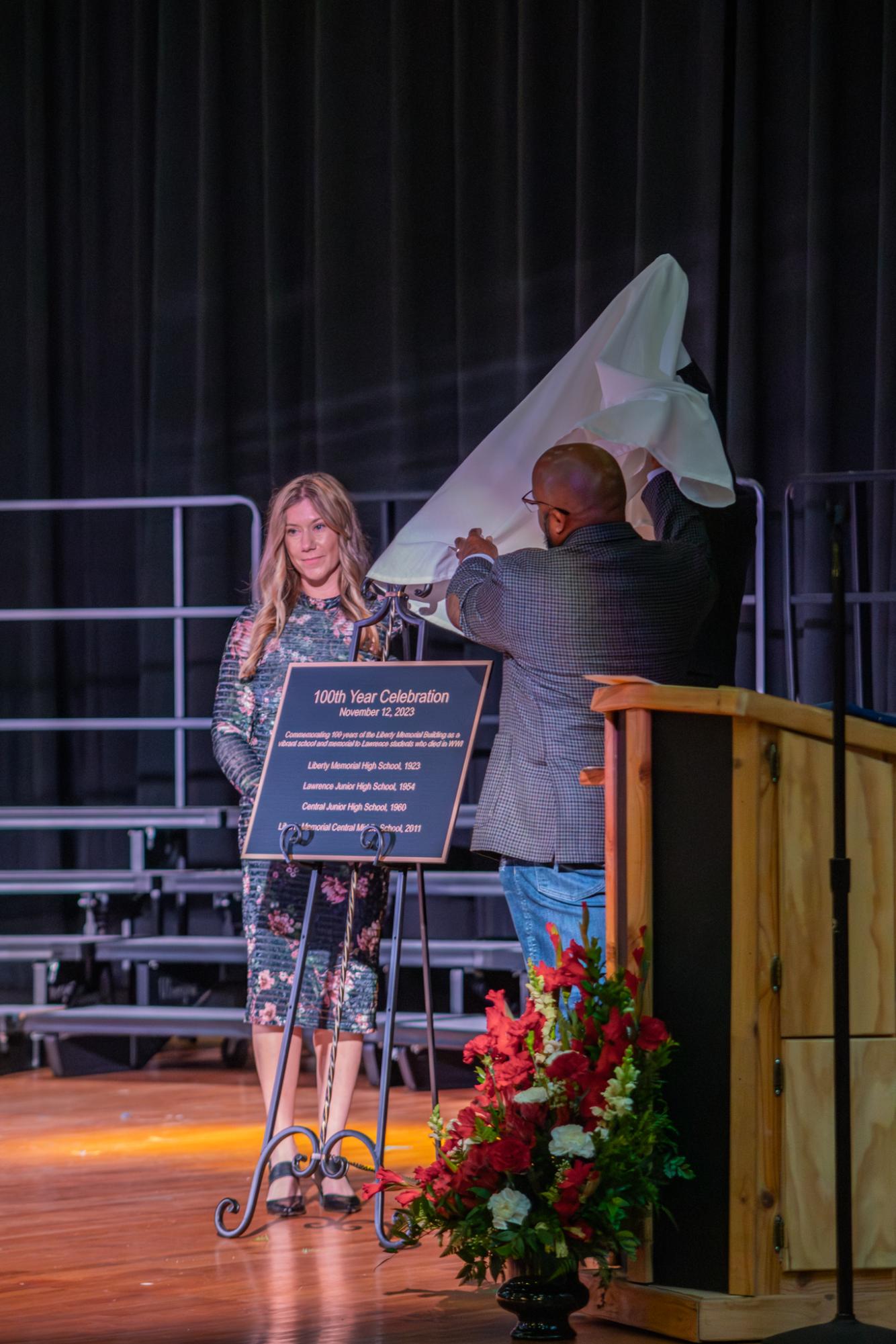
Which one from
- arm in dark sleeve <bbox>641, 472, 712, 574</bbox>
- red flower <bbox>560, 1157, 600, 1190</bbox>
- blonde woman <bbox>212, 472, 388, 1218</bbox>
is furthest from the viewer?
blonde woman <bbox>212, 472, 388, 1218</bbox>

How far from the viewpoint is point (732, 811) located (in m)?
2.74

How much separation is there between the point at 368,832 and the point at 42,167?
452 cm

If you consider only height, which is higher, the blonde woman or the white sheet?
the white sheet

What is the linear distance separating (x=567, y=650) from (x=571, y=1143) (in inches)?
34.4

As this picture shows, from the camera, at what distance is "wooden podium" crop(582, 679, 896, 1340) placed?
268 cm

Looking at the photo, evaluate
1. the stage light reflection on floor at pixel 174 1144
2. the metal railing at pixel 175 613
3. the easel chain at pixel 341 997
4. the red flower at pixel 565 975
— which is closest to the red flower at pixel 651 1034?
the red flower at pixel 565 975

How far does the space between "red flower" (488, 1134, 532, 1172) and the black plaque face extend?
2.67ft

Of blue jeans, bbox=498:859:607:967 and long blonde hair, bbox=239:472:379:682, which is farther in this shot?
long blonde hair, bbox=239:472:379:682

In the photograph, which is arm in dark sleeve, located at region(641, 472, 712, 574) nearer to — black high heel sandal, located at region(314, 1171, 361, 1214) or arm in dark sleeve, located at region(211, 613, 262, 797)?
arm in dark sleeve, located at region(211, 613, 262, 797)

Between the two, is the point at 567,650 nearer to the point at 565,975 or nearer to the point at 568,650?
the point at 568,650

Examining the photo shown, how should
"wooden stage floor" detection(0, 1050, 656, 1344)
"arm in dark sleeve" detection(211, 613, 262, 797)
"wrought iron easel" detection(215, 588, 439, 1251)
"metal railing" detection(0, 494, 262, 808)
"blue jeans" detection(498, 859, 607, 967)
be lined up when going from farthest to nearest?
"metal railing" detection(0, 494, 262, 808), "arm in dark sleeve" detection(211, 613, 262, 797), "wrought iron easel" detection(215, 588, 439, 1251), "blue jeans" detection(498, 859, 607, 967), "wooden stage floor" detection(0, 1050, 656, 1344)

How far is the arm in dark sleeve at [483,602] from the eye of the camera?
312 centimetres

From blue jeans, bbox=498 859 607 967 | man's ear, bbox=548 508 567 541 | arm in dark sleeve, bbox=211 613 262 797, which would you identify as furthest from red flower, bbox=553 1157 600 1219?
arm in dark sleeve, bbox=211 613 262 797

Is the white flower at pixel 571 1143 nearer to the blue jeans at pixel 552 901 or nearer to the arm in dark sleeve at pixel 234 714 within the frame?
the blue jeans at pixel 552 901
